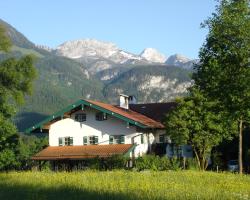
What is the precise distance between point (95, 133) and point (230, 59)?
27.4 meters

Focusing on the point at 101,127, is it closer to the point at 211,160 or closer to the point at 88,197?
the point at 211,160

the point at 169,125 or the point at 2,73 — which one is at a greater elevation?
the point at 2,73

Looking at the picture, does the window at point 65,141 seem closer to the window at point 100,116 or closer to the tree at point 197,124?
the window at point 100,116

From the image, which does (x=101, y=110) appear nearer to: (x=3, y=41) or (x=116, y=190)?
(x=3, y=41)

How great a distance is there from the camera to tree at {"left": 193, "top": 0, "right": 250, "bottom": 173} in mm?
32438

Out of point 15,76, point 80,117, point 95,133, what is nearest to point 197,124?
point 95,133

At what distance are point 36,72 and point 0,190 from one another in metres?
26.6

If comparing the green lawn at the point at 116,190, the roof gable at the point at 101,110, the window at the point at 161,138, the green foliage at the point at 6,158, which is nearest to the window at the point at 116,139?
the roof gable at the point at 101,110

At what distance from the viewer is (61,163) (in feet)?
189

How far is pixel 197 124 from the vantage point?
4647 cm

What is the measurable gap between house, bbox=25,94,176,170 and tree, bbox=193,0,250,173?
20.9m

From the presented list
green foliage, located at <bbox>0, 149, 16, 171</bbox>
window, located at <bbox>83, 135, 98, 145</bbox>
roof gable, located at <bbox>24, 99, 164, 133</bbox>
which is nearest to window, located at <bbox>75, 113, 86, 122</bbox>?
roof gable, located at <bbox>24, 99, 164, 133</bbox>

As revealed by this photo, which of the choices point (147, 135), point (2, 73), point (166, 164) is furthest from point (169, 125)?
point (2, 73)

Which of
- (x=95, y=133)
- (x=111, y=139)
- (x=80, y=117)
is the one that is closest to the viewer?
(x=111, y=139)
